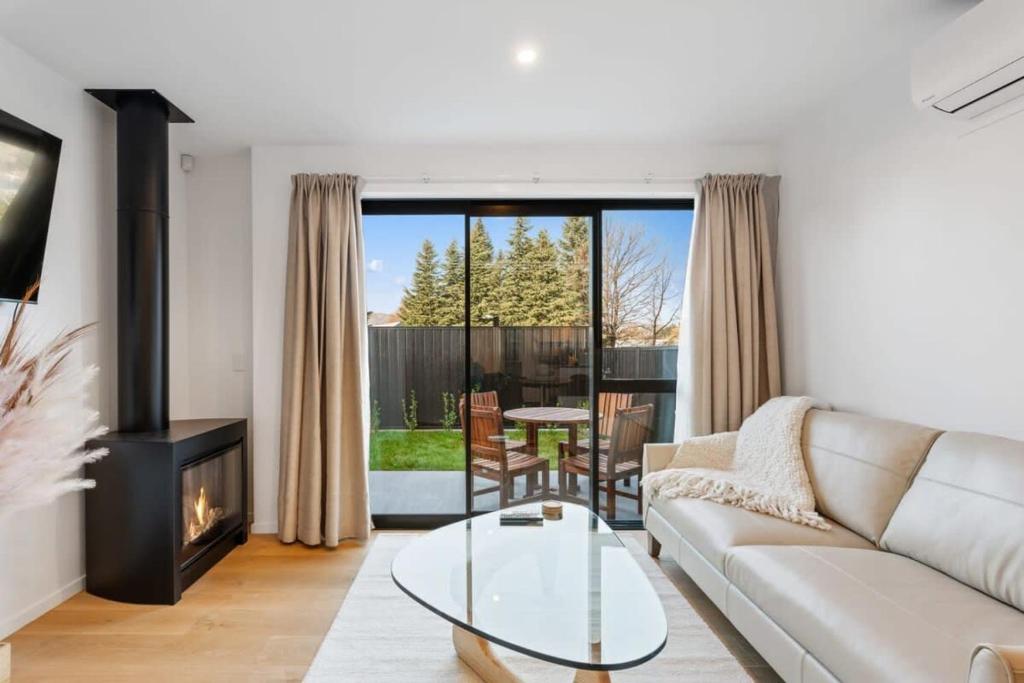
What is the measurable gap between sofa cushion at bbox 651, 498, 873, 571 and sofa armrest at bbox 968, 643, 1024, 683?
1.03m

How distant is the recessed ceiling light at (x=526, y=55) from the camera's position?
2.32m

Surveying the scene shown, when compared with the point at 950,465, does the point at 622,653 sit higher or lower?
lower

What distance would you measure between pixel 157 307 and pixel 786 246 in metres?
3.60

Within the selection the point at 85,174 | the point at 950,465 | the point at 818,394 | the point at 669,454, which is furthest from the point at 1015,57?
the point at 85,174

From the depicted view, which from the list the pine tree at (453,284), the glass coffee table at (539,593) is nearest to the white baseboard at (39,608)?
the glass coffee table at (539,593)

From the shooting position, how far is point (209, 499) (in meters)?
2.96

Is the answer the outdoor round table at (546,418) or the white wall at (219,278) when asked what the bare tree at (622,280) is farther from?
the white wall at (219,278)

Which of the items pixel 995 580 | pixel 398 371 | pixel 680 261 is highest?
pixel 680 261

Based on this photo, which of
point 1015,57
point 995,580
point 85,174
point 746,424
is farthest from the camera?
point 746,424

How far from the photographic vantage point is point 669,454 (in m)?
3.02

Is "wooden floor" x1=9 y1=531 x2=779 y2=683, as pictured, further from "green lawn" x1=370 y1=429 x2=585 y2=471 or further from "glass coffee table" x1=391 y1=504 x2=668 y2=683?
"green lawn" x1=370 y1=429 x2=585 y2=471

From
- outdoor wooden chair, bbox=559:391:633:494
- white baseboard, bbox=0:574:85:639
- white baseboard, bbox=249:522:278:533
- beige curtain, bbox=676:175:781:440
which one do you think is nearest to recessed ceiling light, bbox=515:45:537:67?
beige curtain, bbox=676:175:781:440

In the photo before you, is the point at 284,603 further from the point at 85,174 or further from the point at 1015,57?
the point at 1015,57

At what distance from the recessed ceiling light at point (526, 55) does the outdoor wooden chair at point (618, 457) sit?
2174 mm
